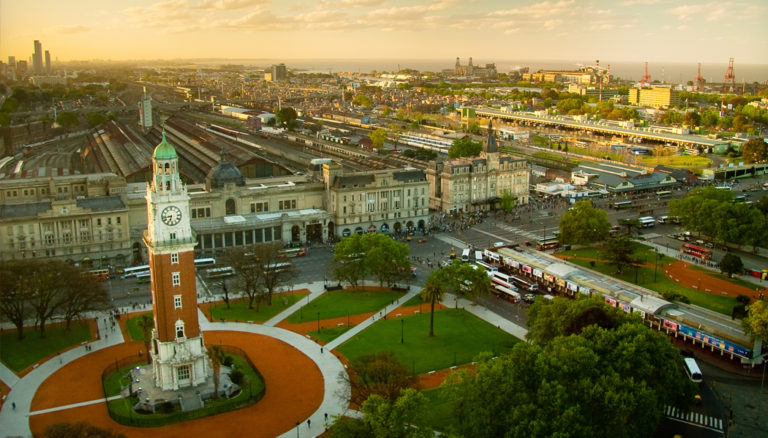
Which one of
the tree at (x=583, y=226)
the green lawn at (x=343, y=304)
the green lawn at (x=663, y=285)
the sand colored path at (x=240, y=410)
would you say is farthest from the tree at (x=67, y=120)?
the green lawn at (x=663, y=285)

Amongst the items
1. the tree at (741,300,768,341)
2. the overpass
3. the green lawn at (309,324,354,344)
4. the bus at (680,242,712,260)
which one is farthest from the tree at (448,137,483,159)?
the tree at (741,300,768,341)

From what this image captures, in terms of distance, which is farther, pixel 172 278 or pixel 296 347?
pixel 296 347

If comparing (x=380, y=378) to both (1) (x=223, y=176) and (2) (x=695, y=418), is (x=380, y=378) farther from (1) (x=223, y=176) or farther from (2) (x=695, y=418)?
(1) (x=223, y=176)

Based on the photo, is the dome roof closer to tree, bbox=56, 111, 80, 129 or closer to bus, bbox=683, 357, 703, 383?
bus, bbox=683, 357, 703, 383

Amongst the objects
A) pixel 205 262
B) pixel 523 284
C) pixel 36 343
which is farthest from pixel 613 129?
pixel 36 343

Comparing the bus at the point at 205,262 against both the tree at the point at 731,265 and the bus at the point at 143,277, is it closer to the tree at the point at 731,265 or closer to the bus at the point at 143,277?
the bus at the point at 143,277
